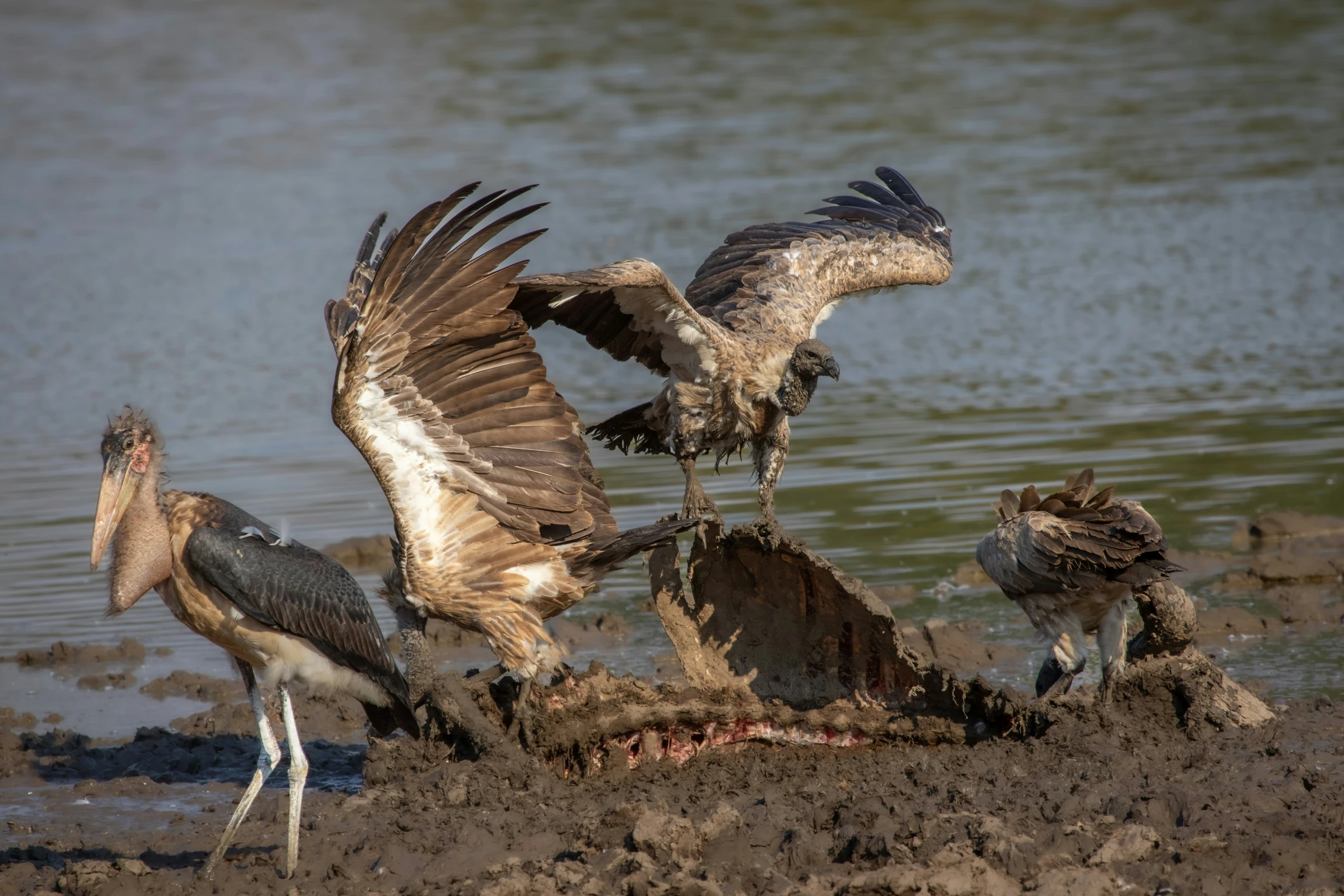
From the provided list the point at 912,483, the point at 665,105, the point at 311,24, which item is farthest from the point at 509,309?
the point at 311,24

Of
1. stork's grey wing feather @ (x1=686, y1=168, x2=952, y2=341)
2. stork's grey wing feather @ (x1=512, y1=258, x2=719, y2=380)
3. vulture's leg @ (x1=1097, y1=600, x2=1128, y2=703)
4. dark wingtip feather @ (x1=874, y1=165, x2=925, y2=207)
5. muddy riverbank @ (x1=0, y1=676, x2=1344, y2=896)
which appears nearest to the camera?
muddy riverbank @ (x1=0, y1=676, x2=1344, y2=896)

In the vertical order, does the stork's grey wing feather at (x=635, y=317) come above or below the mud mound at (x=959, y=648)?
above

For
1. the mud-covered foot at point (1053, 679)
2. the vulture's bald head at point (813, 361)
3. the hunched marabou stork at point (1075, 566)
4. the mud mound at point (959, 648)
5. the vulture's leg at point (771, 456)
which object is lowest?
the mud mound at point (959, 648)

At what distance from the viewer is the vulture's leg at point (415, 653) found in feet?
21.1

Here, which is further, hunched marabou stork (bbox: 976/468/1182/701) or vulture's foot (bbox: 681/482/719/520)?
vulture's foot (bbox: 681/482/719/520)

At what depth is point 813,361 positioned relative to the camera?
24.6 ft

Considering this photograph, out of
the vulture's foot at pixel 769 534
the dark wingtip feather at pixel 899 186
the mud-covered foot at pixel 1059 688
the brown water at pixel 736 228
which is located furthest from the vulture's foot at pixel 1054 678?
the dark wingtip feather at pixel 899 186

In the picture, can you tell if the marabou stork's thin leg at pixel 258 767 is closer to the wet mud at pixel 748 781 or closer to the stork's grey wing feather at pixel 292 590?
the wet mud at pixel 748 781

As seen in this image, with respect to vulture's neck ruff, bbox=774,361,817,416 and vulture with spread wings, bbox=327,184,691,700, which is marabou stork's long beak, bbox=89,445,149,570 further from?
vulture's neck ruff, bbox=774,361,817,416

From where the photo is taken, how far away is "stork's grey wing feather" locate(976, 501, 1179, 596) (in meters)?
6.22

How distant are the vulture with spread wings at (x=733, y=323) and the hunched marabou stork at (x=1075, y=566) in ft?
3.94

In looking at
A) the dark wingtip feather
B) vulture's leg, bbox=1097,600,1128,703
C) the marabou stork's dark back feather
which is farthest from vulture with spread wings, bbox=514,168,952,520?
vulture's leg, bbox=1097,600,1128,703

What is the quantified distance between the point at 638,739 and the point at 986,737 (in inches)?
56.3

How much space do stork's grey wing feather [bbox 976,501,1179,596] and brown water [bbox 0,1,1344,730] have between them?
39.6 inches
